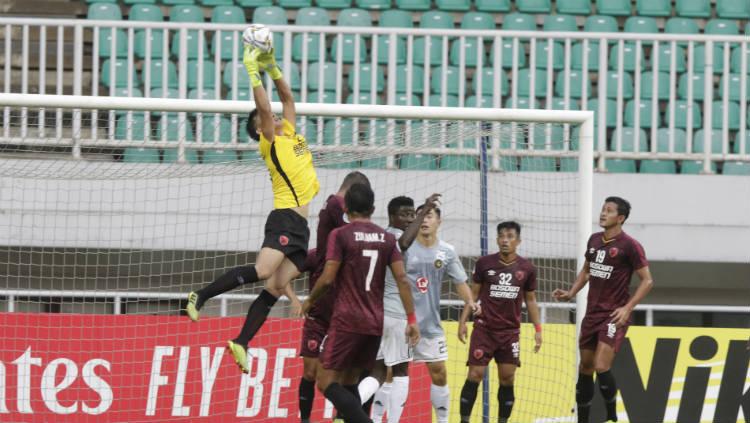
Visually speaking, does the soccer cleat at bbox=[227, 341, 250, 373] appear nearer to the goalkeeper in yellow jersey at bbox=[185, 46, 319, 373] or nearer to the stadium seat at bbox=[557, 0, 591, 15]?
the goalkeeper in yellow jersey at bbox=[185, 46, 319, 373]

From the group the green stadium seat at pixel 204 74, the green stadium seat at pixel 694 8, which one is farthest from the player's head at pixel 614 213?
the green stadium seat at pixel 694 8

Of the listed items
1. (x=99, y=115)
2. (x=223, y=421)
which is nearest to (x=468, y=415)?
(x=223, y=421)

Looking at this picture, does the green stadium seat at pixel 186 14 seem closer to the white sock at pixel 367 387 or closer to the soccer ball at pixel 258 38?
the soccer ball at pixel 258 38

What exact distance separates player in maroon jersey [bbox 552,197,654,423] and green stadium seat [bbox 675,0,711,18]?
5.95 meters

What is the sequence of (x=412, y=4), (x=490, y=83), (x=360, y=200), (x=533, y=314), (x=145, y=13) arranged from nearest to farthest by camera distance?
(x=360, y=200)
(x=533, y=314)
(x=490, y=83)
(x=145, y=13)
(x=412, y=4)

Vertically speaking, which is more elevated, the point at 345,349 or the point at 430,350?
the point at 345,349

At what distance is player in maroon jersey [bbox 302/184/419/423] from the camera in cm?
755

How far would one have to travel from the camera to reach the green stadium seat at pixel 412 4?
1450cm

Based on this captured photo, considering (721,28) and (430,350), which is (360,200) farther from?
(721,28)

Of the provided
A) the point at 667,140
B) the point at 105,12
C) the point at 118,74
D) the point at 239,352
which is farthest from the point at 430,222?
the point at 105,12

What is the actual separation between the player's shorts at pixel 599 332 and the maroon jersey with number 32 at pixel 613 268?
0.22ft

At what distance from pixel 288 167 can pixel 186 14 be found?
6311mm

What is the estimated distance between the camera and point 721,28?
14344mm

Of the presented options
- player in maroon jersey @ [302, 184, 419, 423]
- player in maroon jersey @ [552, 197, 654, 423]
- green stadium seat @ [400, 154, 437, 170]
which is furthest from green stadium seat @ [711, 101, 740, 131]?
player in maroon jersey @ [302, 184, 419, 423]
